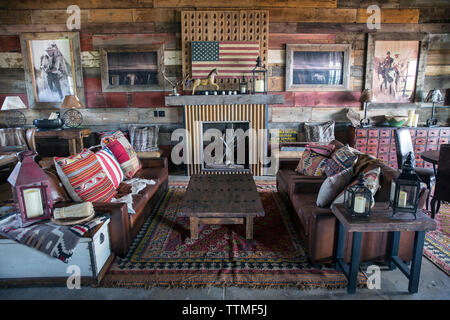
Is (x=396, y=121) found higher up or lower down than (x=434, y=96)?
lower down

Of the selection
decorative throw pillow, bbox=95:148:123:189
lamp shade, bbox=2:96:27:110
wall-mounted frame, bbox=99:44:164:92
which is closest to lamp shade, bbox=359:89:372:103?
wall-mounted frame, bbox=99:44:164:92

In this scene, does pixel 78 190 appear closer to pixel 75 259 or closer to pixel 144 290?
pixel 75 259

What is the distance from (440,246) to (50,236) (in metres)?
3.39

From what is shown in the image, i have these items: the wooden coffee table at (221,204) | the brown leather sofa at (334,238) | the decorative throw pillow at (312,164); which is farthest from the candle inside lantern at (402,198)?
the decorative throw pillow at (312,164)

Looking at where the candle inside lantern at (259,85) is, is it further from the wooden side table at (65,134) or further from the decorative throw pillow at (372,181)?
the wooden side table at (65,134)

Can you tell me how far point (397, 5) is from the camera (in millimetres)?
5230

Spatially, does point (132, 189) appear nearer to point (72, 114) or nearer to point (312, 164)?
point (312, 164)

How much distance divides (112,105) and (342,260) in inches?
184

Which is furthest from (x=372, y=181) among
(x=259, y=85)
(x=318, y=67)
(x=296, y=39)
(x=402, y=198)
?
(x=296, y=39)

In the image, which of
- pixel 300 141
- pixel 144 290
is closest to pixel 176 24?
pixel 300 141

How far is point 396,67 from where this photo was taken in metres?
5.41

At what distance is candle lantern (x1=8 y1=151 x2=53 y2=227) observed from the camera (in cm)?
218

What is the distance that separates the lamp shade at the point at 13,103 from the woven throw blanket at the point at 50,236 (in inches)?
148

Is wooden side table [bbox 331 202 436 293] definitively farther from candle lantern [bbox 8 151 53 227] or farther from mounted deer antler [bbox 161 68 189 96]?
mounted deer antler [bbox 161 68 189 96]
